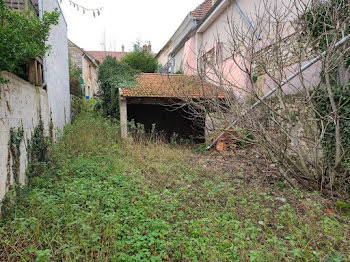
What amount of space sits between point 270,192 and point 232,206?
1.21m

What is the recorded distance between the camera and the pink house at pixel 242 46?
15.6ft

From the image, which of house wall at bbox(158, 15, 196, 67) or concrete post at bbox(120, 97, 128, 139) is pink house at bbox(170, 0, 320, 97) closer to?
house wall at bbox(158, 15, 196, 67)

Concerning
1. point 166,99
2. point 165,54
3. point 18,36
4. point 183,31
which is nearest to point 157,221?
point 18,36

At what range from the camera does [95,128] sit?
8422 mm

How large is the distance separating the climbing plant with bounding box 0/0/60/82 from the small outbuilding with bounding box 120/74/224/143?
9.51 feet

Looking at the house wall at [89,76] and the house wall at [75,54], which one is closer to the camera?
the house wall at [75,54]

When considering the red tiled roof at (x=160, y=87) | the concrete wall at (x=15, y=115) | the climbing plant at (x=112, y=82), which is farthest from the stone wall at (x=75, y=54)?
the concrete wall at (x=15, y=115)

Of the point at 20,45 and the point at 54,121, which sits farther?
the point at 54,121

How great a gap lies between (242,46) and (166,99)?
337cm

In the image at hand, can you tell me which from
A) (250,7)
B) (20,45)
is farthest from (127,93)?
(20,45)

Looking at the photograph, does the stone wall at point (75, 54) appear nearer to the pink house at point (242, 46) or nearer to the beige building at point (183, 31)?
the beige building at point (183, 31)

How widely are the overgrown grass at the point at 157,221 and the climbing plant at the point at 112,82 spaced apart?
5.70m

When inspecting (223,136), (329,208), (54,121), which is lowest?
(329,208)

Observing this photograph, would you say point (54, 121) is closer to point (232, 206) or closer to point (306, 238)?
point (232, 206)
